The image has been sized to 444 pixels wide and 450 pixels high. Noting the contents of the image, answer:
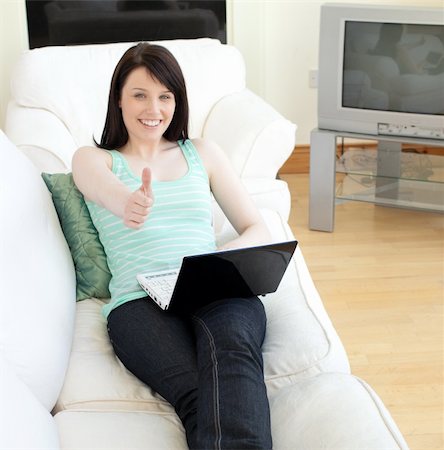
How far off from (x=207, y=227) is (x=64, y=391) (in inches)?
21.8

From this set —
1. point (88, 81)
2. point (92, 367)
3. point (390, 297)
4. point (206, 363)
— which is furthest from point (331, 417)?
point (88, 81)

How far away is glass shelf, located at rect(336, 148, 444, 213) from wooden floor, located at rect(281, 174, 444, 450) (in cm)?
12

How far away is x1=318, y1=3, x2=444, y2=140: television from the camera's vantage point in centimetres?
341

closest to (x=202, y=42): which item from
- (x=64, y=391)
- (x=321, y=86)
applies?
(x=321, y=86)

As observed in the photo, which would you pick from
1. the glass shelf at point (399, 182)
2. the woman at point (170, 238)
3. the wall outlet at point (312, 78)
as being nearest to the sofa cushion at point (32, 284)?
the woman at point (170, 238)

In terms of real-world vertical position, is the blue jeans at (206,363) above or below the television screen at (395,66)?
below

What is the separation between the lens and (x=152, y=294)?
1918mm

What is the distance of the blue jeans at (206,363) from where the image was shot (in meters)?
1.60

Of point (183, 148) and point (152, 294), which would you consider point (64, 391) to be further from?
point (183, 148)

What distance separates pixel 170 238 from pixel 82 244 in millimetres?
252

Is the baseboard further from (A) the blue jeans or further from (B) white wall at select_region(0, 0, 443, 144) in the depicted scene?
(A) the blue jeans

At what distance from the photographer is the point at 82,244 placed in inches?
86.3

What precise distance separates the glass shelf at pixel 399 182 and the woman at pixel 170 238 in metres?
1.63

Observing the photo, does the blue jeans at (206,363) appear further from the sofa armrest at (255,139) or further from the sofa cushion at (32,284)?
the sofa armrest at (255,139)
